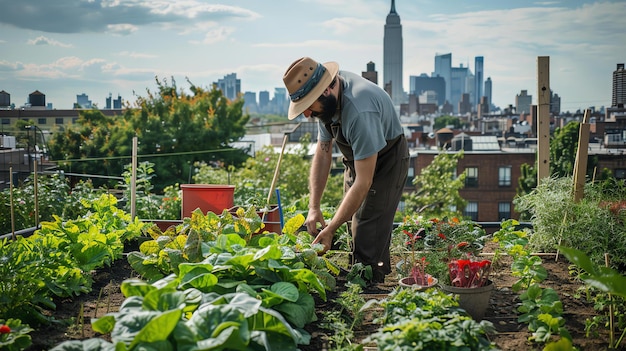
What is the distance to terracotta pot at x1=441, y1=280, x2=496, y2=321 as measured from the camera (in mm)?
3393

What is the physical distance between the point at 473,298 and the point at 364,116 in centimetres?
120

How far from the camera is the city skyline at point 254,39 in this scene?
47.1m

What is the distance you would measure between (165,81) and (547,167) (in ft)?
64.5

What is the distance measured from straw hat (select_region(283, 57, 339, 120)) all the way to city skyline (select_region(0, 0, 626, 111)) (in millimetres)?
19204

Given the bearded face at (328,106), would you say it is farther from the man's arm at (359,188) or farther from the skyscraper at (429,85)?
the skyscraper at (429,85)

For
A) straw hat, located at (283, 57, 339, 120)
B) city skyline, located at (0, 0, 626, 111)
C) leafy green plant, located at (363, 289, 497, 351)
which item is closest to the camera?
leafy green plant, located at (363, 289, 497, 351)

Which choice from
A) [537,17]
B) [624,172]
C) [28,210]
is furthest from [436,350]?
[537,17]

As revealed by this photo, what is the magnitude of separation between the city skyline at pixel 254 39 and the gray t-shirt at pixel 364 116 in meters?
19.2

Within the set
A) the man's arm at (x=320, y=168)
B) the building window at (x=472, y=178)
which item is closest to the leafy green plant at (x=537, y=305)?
the man's arm at (x=320, y=168)

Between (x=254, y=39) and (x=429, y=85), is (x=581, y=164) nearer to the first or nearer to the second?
(x=254, y=39)

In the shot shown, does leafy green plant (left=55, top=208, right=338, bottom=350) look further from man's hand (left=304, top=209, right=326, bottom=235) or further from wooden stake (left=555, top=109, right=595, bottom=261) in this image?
wooden stake (left=555, top=109, right=595, bottom=261)

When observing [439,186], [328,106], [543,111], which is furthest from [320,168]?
[439,186]

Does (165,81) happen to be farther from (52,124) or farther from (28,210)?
(28,210)

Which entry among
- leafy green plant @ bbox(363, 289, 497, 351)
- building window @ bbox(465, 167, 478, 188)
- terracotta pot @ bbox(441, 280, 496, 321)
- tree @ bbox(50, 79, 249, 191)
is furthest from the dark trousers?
Result: building window @ bbox(465, 167, 478, 188)
